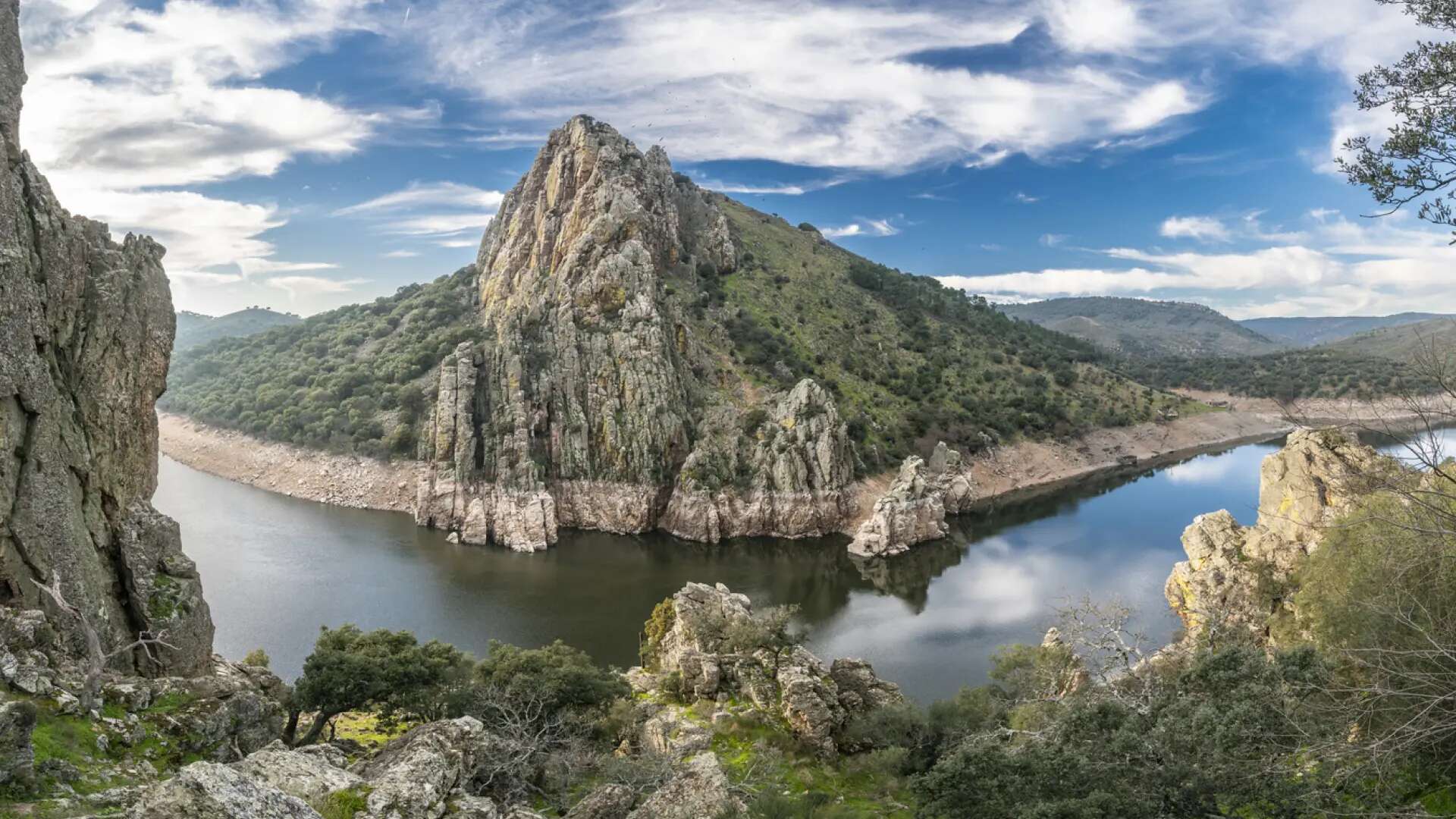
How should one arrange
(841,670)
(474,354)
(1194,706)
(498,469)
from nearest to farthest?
(1194,706) → (841,670) → (498,469) → (474,354)

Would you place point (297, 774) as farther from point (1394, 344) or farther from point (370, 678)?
point (1394, 344)

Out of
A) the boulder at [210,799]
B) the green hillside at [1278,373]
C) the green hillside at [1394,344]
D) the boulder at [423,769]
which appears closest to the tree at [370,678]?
the boulder at [423,769]

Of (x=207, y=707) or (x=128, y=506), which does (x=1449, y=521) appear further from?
(x=128, y=506)

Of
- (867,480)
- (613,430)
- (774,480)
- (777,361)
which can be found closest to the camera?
(774,480)

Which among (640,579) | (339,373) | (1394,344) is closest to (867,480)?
(640,579)

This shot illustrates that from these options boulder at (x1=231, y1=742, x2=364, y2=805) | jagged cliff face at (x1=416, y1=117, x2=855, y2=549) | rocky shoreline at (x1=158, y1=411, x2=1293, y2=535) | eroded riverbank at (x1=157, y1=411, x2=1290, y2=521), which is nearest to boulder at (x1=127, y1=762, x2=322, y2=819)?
boulder at (x1=231, y1=742, x2=364, y2=805)

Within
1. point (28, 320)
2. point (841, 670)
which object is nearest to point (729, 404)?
point (841, 670)
